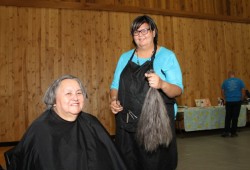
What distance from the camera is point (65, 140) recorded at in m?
1.41

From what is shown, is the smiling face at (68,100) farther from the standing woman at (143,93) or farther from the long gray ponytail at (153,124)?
the long gray ponytail at (153,124)

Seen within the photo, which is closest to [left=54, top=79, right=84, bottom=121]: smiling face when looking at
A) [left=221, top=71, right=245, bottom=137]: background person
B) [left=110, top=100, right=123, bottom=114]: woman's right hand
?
[left=110, top=100, right=123, bottom=114]: woman's right hand

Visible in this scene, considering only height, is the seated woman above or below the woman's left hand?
below

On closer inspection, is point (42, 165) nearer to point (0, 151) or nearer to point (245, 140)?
point (0, 151)

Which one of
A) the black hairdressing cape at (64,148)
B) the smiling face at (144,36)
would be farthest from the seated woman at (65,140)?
the smiling face at (144,36)

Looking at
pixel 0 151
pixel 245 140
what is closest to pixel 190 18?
pixel 245 140

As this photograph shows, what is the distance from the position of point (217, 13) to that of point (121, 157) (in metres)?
7.97

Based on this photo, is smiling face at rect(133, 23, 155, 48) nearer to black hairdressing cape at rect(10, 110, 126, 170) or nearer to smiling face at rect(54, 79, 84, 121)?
smiling face at rect(54, 79, 84, 121)

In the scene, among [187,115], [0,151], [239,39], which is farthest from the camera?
[239,39]

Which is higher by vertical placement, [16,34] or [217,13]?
[217,13]

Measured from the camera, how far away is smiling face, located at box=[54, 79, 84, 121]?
1.46m

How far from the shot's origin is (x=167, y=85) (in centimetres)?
133

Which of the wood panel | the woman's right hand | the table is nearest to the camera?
the woman's right hand

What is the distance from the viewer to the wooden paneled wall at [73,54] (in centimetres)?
601
